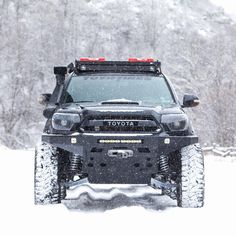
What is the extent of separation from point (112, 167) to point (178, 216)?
2.96 ft

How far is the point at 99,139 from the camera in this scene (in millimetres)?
5969

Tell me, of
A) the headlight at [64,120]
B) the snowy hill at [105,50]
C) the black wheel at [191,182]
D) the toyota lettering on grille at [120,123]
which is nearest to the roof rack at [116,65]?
the headlight at [64,120]

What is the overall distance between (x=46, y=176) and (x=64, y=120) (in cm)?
65

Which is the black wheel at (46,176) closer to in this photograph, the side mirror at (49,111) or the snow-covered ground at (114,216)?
the snow-covered ground at (114,216)

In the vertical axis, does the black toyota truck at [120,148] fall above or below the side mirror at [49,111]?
below

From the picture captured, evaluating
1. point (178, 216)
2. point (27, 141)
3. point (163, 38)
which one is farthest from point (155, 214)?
point (163, 38)

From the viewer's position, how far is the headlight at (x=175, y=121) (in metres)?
6.14

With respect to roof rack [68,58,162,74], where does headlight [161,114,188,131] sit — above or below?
below

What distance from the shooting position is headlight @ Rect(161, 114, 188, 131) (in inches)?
242

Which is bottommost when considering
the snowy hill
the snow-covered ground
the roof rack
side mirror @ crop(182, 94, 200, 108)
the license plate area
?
the snow-covered ground

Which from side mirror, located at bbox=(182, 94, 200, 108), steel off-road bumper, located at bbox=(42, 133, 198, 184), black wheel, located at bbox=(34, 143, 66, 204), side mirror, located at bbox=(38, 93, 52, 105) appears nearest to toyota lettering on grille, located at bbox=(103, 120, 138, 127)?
steel off-road bumper, located at bbox=(42, 133, 198, 184)

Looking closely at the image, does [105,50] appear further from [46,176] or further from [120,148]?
[120,148]

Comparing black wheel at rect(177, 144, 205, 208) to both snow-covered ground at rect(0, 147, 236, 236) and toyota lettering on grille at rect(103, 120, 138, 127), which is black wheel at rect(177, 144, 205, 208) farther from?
toyota lettering on grille at rect(103, 120, 138, 127)

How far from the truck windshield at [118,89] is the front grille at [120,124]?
88 cm
